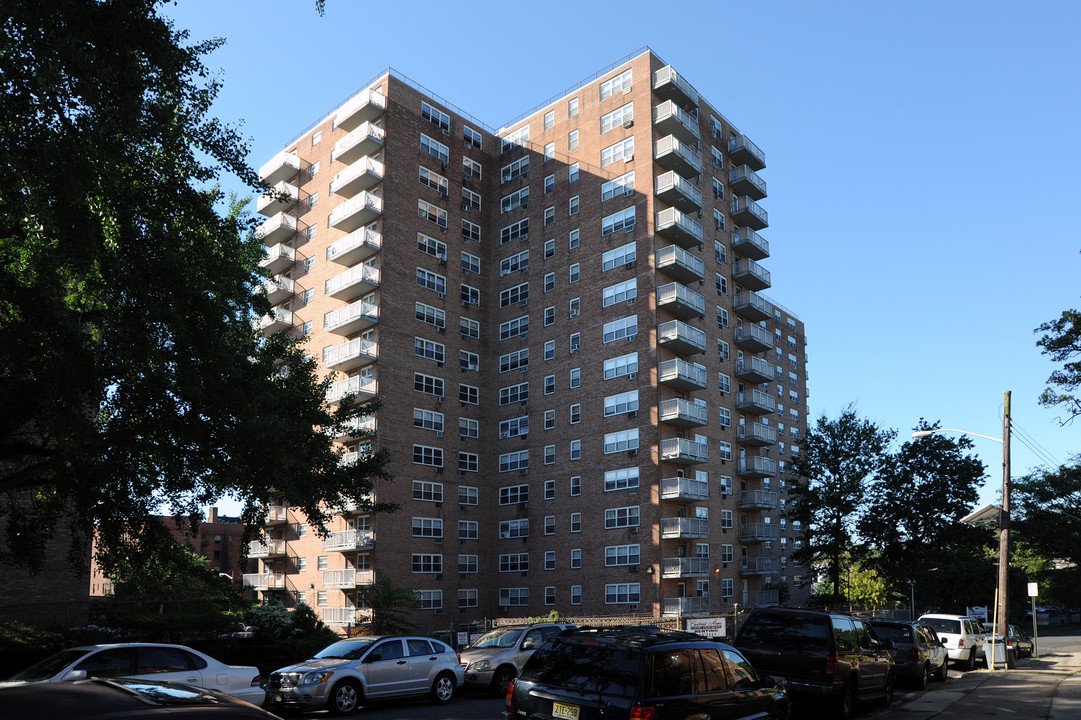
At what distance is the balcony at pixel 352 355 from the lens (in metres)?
53.0

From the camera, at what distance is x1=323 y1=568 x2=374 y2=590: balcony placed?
161 ft

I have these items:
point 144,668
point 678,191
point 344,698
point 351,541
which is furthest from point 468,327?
point 144,668

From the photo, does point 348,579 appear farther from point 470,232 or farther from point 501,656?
point 501,656

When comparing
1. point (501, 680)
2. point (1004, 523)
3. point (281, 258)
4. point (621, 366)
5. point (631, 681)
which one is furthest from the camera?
point (281, 258)

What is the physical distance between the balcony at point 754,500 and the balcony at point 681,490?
8.84 meters

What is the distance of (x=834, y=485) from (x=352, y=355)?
3907 centimetres

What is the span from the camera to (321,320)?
194ft

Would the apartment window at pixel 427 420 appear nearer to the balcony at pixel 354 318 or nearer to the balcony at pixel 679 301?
the balcony at pixel 354 318

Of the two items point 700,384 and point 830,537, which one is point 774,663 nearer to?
point 700,384

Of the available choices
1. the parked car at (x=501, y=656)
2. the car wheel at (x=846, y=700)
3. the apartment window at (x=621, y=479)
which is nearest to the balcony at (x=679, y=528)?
the apartment window at (x=621, y=479)

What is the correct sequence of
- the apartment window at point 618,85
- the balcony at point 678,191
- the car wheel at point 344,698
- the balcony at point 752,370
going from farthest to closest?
the balcony at point 752,370 < the apartment window at point 618,85 < the balcony at point 678,191 < the car wheel at point 344,698

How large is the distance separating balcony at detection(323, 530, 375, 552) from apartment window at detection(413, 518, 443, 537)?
132 inches

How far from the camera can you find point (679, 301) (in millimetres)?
50625

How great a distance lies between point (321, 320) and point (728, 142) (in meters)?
34.8
